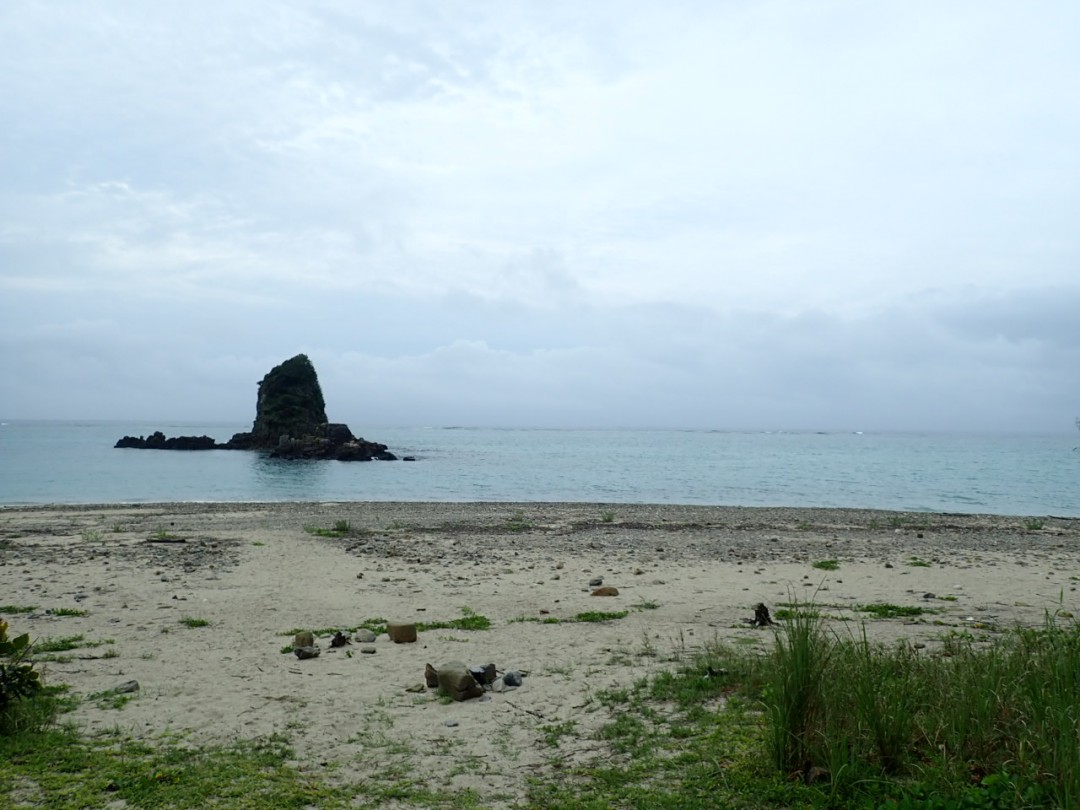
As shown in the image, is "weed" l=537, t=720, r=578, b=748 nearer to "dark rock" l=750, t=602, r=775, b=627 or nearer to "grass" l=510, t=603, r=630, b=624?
"grass" l=510, t=603, r=630, b=624

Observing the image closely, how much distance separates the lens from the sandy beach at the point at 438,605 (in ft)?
22.9

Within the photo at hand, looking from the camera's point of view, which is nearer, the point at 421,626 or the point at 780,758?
the point at 780,758

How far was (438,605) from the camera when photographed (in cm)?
1252

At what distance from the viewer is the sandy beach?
6.97 metres

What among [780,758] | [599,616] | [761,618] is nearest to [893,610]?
[761,618]

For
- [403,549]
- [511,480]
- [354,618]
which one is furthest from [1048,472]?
[354,618]

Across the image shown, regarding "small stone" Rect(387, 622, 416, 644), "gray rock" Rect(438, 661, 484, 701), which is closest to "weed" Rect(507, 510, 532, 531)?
"small stone" Rect(387, 622, 416, 644)

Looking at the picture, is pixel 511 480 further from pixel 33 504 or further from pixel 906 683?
pixel 906 683

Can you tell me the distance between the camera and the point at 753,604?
1249 centimetres

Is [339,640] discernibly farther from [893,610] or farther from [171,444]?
[171,444]

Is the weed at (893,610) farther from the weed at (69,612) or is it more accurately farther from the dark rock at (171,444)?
the dark rock at (171,444)

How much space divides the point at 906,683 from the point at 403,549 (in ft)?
48.7

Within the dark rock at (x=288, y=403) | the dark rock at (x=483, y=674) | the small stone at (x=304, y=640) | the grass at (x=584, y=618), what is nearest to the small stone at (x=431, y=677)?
the dark rock at (x=483, y=674)

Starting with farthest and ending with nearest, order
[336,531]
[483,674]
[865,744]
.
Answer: [336,531] → [483,674] → [865,744]
